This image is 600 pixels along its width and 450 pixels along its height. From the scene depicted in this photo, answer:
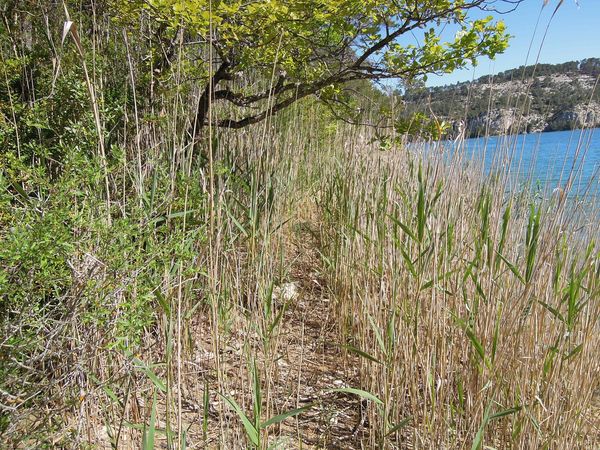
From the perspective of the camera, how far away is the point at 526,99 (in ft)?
5.12

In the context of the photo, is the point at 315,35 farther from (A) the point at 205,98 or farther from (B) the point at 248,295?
(B) the point at 248,295

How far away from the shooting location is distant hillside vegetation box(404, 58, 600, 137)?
5.17ft

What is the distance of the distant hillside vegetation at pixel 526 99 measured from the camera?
1.58 m

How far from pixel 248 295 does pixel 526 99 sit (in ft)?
3.57

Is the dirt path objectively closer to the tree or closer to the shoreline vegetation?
the shoreline vegetation

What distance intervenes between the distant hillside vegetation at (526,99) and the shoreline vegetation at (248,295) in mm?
178

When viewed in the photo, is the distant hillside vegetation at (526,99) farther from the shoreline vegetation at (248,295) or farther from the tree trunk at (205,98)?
the tree trunk at (205,98)

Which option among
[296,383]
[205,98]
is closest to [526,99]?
[296,383]

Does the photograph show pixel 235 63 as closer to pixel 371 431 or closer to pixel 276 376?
pixel 276 376

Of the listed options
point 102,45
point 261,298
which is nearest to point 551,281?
point 261,298

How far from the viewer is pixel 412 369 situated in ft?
5.09

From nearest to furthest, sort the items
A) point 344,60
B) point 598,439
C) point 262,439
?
point 262,439 < point 598,439 < point 344,60

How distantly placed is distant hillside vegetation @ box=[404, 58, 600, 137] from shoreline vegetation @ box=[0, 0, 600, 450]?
0.18 metres

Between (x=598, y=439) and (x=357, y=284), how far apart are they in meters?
1.03
